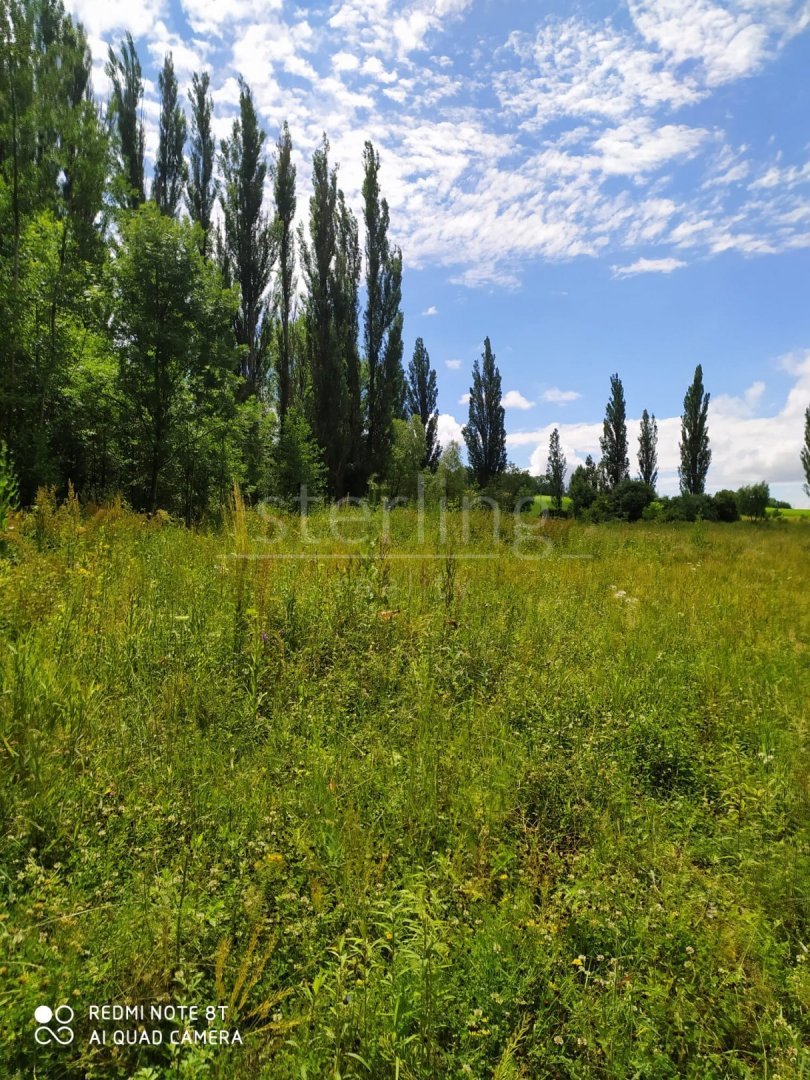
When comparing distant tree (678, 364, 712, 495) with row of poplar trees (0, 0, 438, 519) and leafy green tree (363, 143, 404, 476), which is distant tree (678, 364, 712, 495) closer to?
leafy green tree (363, 143, 404, 476)

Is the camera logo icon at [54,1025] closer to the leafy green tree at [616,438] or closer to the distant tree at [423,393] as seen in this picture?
the distant tree at [423,393]

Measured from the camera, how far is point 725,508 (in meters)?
21.4

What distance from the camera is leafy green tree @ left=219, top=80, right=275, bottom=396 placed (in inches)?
679

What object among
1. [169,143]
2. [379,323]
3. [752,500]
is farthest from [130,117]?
[752,500]

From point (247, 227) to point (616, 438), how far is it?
97.1 ft

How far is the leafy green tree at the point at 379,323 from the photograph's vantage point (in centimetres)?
2136

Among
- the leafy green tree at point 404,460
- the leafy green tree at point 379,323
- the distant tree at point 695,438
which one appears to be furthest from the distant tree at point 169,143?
the distant tree at point 695,438

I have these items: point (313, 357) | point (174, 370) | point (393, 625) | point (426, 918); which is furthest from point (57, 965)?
point (313, 357)

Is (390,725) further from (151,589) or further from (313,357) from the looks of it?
(313,357)

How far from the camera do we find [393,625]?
389 centimetres

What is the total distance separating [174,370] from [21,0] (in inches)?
226

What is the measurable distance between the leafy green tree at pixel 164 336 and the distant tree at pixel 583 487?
18.9 m

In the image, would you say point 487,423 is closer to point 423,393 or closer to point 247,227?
point 423,393

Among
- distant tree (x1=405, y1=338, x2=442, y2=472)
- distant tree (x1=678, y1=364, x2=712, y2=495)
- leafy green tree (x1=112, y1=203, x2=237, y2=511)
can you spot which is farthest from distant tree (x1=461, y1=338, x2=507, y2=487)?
leafy green tree (x1=112, y1=203, x2=237, y2=511)
